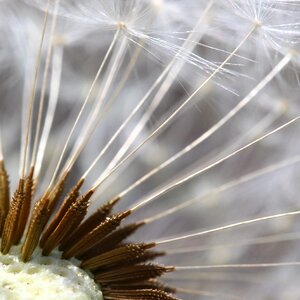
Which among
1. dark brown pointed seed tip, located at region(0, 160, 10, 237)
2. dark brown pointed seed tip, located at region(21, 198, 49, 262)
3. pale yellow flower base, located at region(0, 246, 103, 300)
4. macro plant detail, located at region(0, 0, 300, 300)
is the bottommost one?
pale yellow flower base, located at region(0, 246, 103, 300)

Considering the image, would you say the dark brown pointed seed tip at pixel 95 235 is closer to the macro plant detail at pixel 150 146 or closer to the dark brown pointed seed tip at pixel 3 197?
the macro plant detail at pixel 150 146

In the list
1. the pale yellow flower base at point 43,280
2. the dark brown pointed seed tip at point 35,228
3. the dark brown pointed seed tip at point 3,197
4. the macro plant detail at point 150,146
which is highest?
the macro plant detail at point 150,146

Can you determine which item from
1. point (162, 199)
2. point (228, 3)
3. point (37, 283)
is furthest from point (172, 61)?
point (162, 199)

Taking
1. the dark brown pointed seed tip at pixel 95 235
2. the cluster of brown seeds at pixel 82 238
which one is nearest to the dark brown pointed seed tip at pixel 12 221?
the cluster of brown seeds at pixel 82 238

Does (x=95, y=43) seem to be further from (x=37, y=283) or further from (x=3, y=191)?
(x=37, y=283)

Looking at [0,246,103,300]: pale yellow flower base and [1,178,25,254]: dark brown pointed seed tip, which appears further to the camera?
[1,178,25,254]: dark brown pointed seed tip

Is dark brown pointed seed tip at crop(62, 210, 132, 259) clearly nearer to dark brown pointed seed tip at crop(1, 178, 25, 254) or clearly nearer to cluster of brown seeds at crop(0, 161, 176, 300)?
cluster of brown seeds at crop(0, 161, 176, 300)

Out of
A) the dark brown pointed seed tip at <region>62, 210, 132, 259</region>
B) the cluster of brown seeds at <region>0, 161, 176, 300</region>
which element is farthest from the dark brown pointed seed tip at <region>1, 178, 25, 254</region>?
the dark brown pointed seed tip at <region>62, 210, 132, 259</region>

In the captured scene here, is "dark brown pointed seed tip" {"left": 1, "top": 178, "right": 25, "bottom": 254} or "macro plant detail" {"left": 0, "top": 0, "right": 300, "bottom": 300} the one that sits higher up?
"macro plant detail" {"left": 0, "top": 0, "right": 300, "bottom": 300}

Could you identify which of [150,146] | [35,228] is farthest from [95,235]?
[150,146]

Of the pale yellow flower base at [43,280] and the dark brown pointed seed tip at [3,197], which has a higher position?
the dark brown pointed seed tip at [3,197]

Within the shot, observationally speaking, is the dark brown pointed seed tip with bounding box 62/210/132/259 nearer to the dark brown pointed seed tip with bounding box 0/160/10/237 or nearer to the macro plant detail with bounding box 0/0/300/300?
the macro plant detail with bounding box 0/0/300/300
